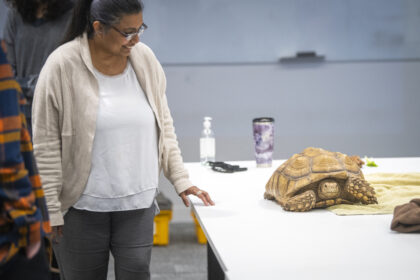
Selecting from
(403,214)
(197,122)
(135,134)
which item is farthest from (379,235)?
(197,122)

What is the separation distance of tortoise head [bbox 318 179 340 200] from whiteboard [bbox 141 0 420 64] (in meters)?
3.01

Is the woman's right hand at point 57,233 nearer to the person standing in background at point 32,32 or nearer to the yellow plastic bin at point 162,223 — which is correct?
the person standing in background at point 32,32

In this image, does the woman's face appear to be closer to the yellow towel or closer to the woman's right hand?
the woman's right hand

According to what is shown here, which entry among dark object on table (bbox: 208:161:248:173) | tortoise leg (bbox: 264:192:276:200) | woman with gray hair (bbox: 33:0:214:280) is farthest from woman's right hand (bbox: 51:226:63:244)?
dark object on table (bbox: 208:161:248:173)

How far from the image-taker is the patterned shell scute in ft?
5.94

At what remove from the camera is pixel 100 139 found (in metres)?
1.76

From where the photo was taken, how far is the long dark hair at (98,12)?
1.73 m

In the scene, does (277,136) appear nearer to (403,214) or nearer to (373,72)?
(373,72)

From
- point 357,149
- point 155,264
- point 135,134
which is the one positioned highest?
point 135,134

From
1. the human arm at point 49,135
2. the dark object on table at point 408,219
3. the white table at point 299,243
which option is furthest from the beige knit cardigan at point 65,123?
the dark object on table at point 408,219

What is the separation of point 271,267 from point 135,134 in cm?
72

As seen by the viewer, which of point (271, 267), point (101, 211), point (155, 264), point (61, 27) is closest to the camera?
point (271, 267)

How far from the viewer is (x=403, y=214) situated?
5.06ft

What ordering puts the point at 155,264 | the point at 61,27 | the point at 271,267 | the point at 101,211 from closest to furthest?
1. the point at 271,267
2. the point at 101,211
3. the point at 61,27
4. the point at 155,264
